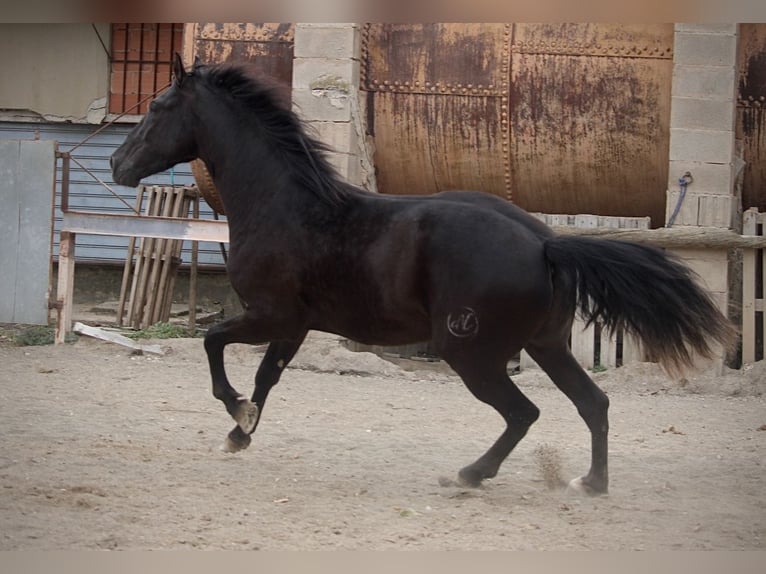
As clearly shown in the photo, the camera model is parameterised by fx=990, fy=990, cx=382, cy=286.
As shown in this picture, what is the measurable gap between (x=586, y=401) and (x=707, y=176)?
450cm

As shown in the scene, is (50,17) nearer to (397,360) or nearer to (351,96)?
(351,96)

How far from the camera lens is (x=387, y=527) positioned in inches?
172

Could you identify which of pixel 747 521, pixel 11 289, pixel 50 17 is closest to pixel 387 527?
pixel 747 521

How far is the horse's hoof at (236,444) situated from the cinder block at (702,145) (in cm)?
521

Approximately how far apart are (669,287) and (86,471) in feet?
10.3

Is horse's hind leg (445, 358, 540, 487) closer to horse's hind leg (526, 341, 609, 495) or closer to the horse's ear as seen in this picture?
horse's hind leg (526, 341, 609, 495)

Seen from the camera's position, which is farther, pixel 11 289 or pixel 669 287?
pixel 11 289

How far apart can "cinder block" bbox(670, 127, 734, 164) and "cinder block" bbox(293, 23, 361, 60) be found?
307 cm

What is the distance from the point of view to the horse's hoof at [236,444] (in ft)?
18.3

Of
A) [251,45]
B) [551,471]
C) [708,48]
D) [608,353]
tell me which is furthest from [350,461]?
[251,45]

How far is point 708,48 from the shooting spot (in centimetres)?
881

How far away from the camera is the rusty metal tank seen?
934cm

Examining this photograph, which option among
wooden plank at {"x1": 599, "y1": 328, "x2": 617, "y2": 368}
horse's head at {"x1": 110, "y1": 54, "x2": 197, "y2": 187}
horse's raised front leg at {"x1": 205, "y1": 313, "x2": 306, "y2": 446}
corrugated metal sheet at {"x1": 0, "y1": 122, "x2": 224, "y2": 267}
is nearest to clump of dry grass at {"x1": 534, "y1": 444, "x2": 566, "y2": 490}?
horse's raised front leg at {"x1": 205, "y1": 313, "x2": 306, "y2": 446}

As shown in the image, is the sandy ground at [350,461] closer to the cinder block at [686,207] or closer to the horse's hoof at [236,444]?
the horse's hoof at [236,444]
